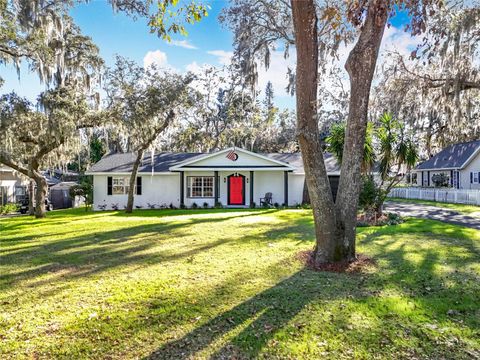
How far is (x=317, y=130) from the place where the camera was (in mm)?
6535

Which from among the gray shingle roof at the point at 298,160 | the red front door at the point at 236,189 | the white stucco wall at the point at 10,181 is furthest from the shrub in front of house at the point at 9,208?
the gray shingle roof at the point at 298,160

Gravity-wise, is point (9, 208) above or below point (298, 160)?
below

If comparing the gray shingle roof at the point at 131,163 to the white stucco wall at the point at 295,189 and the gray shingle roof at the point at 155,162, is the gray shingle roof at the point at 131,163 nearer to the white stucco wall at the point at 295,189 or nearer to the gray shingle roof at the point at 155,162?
the gray shingle roof at the point at 155,162

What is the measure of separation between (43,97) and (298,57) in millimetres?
13243

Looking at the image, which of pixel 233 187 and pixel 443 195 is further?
pixel 443 195

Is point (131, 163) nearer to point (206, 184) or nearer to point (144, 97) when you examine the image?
point (206, 184)

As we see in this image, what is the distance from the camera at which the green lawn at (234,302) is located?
375 cm

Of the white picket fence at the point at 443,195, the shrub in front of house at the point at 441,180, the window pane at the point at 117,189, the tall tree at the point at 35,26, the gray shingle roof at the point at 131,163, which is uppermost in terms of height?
the tall tree at the point at 35,26

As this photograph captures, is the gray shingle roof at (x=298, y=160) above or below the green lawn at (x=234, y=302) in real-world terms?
above

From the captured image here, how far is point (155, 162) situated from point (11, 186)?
11423mm

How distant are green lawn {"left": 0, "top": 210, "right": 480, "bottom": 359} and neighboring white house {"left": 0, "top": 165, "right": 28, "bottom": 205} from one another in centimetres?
1835

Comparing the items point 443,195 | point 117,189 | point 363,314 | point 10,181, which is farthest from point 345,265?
point 10,181

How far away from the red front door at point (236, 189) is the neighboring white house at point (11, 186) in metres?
14.5

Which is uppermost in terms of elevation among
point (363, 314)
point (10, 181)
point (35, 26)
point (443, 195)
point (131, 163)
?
point (35, 26)
